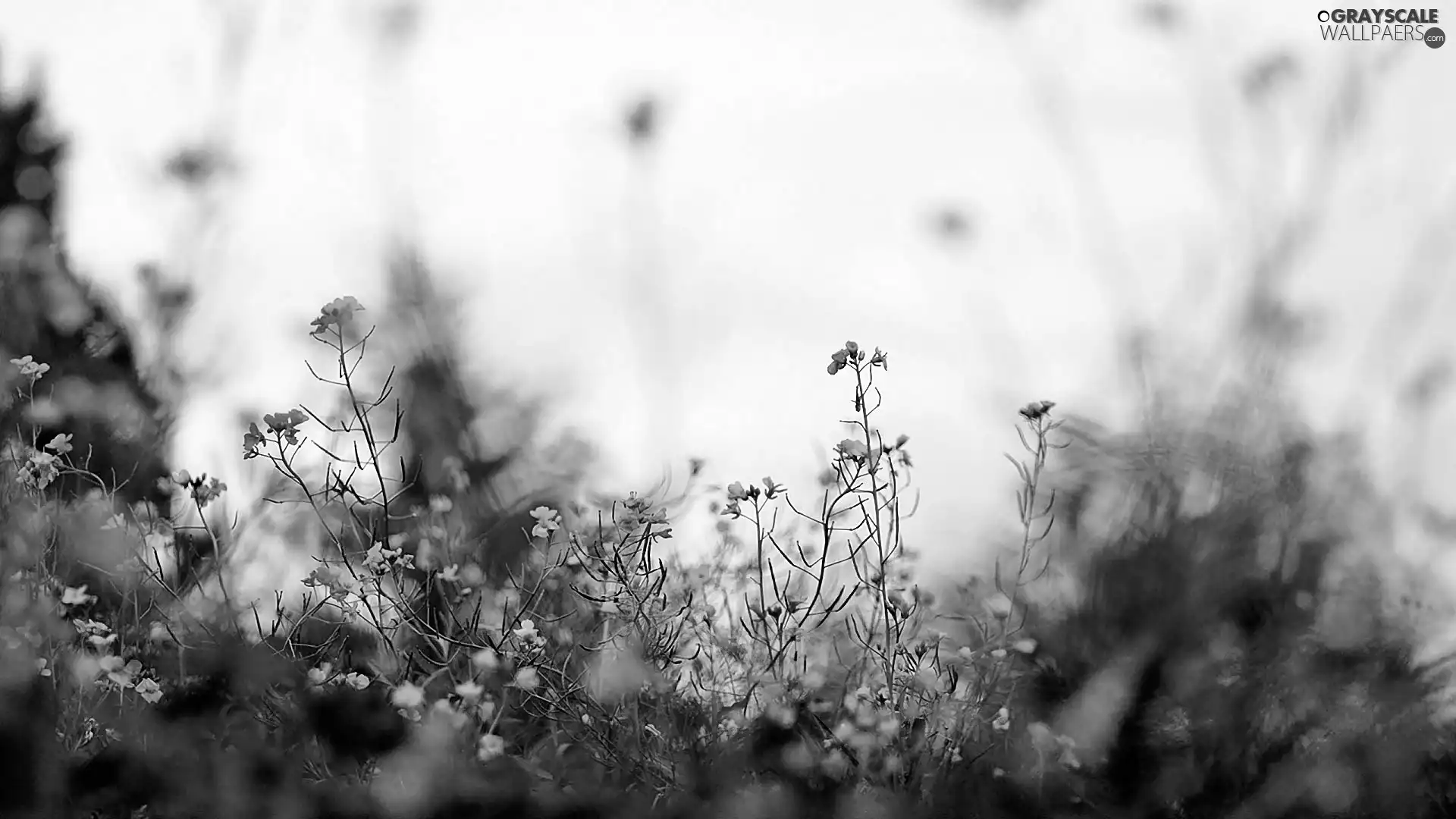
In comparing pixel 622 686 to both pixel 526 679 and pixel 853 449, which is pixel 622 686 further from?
pixel 853 449

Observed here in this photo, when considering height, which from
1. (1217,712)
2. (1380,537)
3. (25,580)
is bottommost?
(1217,712)

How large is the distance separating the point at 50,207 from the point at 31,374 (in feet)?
9.99

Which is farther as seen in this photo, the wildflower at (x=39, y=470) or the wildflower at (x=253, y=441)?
the wildflower at (x=39, y=470)

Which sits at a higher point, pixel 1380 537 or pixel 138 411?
pixel 138 411

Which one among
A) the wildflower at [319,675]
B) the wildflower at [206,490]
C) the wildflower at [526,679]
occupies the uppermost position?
the wildflower at [206,490]

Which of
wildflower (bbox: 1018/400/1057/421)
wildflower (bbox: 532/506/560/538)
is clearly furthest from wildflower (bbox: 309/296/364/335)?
wildflower (bbox: 1018/400/1057/421)

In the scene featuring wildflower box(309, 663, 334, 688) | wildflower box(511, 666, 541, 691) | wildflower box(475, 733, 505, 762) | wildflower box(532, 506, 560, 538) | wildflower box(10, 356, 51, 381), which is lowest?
wildflower box(475, 733, 505, 762)

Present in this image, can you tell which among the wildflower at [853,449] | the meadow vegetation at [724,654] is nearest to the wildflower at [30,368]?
the meadow vegetation at [724,654]

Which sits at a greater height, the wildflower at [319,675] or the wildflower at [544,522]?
A: the wildflower at [544,522]

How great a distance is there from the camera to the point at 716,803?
6.38 feet

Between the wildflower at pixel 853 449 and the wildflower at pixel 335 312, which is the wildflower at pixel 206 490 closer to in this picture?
the wildflower at pixel 335 312

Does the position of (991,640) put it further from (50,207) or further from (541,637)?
(50,207)

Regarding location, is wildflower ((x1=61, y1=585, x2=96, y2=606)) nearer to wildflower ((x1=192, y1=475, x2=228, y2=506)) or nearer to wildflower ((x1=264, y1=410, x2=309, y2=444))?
wildflower ((x1=192, y1=475, x2=228, y2=506))

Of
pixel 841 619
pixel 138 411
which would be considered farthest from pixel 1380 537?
pixel 138 411
